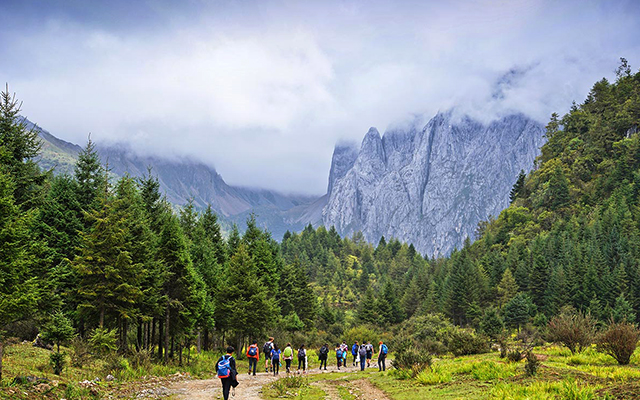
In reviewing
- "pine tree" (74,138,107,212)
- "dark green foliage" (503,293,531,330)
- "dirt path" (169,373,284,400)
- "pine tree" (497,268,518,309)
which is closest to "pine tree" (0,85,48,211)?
"pine tree" (74,138,107,212)

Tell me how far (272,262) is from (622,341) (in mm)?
36176

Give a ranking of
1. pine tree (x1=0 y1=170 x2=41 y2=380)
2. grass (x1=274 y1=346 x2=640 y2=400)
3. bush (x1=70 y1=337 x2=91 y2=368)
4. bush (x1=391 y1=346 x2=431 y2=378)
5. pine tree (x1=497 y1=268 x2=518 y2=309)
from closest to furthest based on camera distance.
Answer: grass (x1=274 y1=346 x2=640 y2=400)
pine tree (x1=0 y1=170 x2=41 y2=380)
bush (x1=70 y1=337 x2=91 y2=368)
bush (x1=391 y1=346 x2=431 y2=378)
pine tree (x1=497 y1=268 x2=518 y2=309)

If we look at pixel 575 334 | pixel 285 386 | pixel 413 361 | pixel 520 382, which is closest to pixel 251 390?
pixel 285 386

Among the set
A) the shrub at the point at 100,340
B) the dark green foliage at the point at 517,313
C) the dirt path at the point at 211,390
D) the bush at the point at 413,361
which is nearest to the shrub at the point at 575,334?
the bush at the point at 413,361

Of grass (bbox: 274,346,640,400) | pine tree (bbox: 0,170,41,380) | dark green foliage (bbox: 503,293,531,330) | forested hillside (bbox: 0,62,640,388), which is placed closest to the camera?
grass (bbox: 274,346,640,400)

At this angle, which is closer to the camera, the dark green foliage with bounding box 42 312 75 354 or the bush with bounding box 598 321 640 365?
the bush with bounding box 598 321 640 365

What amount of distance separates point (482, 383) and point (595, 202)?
344 feet

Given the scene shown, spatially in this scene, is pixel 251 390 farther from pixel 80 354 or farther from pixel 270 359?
pixel 270 359

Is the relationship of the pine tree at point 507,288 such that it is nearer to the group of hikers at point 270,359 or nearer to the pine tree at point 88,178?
the group of hikers at point 270,359

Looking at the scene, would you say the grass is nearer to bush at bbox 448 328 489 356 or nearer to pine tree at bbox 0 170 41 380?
bush at bbox 448 328 489 356

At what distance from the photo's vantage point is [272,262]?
162 ft

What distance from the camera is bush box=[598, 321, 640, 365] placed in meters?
18.4

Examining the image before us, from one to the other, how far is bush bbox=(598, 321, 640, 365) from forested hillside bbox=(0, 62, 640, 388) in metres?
23.0

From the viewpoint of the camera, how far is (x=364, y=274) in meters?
127
